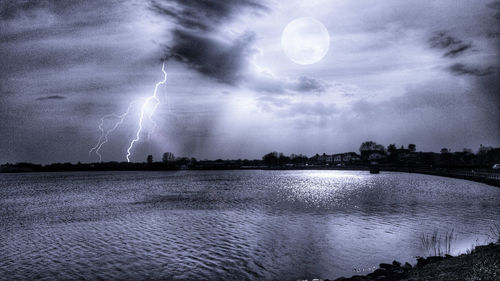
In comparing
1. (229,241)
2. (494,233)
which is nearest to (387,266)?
(229,241)

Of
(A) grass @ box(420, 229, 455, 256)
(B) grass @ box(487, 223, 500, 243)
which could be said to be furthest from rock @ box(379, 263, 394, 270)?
(B) grass @ box(487, 223, 500, 243)

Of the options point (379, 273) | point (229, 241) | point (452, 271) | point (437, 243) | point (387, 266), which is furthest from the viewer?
point (229, 241)

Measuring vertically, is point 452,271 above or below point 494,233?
above

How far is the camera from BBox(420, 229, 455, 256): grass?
22612 millimetres

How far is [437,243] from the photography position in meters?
24.9

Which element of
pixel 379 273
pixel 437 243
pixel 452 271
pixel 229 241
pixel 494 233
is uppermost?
pixel 452 271

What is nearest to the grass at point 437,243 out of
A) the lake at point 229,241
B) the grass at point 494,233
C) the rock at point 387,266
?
the lake at point 229,241

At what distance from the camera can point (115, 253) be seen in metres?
24.0

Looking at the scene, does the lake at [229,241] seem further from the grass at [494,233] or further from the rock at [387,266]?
the rock at [387,266]

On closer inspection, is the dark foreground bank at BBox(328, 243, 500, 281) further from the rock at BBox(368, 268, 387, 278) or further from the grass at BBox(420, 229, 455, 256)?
the grass at BBox(420, 229, 455, 256)

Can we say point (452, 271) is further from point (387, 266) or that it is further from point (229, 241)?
point (229, 241)

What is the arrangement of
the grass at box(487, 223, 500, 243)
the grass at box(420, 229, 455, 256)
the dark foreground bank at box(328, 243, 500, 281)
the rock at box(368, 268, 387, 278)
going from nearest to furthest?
the dark foreground bank at box(328, 243, 500, 281), the rock at box(368, 268, 387, 278), the grass at box(420, 229, 455, 256), the grass at box(487, 223, 500, 243)

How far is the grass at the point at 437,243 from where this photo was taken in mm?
22612

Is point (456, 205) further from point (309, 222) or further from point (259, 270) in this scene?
point (259, 270)
